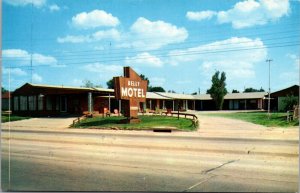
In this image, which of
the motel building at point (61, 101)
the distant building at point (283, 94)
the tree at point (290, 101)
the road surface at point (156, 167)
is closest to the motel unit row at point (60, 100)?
the motel building at point (61, 101)

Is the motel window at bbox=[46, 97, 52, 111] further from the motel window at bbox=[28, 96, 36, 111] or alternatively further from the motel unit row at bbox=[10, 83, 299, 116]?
the motel window at bbox=[28, 96, 36, 111]

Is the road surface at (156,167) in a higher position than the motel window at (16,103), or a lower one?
lower

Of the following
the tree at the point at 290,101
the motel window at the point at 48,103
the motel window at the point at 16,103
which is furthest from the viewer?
the motel window at the point at 16,103

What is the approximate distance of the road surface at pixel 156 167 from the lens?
7.31 m

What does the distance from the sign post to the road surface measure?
9033 mm

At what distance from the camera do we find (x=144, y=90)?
24.8 metres

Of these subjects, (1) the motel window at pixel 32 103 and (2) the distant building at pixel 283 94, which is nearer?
(2) the distant building at pixel 283 94

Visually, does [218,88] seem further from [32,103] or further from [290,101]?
[290,101]

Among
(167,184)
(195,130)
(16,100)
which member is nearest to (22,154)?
(167,184)

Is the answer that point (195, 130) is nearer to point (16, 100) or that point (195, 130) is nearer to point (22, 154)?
point (22, 154)

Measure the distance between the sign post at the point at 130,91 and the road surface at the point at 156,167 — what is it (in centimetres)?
903

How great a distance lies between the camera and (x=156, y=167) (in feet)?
29.9

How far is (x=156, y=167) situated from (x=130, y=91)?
1468 centimetres

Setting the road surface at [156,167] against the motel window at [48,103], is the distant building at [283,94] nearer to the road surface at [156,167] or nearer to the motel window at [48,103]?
the road surface at [156,167]
